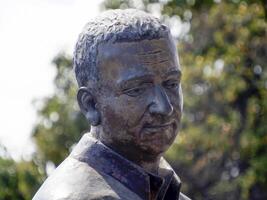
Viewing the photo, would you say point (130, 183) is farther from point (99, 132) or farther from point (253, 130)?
point (253, 130)

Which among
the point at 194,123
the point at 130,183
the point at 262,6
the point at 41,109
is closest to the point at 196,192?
the point at 194,123

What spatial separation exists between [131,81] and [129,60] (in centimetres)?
11

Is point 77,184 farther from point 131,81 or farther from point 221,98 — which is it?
point 221,98

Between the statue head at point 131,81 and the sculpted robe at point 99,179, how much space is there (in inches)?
2.9

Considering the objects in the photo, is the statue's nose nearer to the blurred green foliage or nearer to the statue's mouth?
the statue's mouth

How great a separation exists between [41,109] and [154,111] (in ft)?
94.6

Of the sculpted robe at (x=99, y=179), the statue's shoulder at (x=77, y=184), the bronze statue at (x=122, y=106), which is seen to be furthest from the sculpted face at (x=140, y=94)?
the statue's shoulder at (x=77, y=184)

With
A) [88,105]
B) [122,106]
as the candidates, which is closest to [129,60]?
[122,106]

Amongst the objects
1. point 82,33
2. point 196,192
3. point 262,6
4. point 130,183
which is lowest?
point 196,192

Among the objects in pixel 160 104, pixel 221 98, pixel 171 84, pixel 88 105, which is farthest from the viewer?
pixel 221 98

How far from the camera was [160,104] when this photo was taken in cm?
745

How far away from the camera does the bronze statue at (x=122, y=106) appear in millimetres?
7477

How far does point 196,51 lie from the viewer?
29609 mm

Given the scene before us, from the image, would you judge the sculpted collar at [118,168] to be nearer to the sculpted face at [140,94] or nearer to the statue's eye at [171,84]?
the sculpted face at [140,94]
